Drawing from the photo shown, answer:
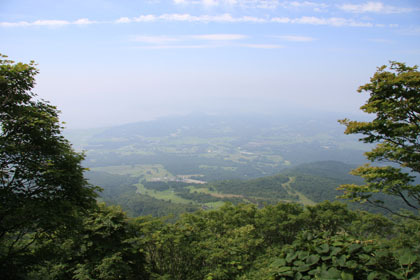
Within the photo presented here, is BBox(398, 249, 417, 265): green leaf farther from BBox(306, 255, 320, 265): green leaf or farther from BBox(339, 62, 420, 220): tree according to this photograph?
BBox(339, 62, 420, 220): tree

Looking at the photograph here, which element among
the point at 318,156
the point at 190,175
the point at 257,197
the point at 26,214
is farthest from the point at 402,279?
the point at 318,156

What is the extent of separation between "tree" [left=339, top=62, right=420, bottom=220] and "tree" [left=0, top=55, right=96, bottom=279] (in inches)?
402

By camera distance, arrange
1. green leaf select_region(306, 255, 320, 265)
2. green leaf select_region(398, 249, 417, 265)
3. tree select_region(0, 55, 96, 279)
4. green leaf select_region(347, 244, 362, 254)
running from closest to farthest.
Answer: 1. green leaf select_region(398, 249, 417, 265)
2. green leaf select_region(347, 244, 362, 254)
3. green leaf select_region(306, 255, 320, 265)
4. tree select_region(0, 55, 96, 279)

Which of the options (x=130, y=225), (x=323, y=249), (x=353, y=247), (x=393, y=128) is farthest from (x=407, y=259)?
(x=130, y=225)

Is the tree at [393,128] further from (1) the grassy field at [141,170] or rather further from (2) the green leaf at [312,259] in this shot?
(1) the grassy field at [141,170]

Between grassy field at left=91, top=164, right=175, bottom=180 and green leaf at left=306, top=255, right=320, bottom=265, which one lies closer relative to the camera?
green leaf at left=306, top=255, right=320, bottom=265

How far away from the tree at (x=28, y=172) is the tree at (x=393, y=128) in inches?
402

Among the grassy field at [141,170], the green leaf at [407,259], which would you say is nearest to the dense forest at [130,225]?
the green leaf at [407,259]

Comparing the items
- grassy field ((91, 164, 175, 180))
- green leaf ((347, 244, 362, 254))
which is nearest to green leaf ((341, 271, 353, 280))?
green leaf ((347, 244, 362, 254))

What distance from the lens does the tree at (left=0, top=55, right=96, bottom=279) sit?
18.6ft

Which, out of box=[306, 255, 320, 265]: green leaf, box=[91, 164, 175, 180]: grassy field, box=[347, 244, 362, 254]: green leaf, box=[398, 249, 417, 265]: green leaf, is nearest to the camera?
box=[398, 249, 417, 265]: green leaf

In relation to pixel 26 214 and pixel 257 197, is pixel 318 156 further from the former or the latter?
pixel 26 214

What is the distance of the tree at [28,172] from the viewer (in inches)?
223

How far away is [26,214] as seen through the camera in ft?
18.0
